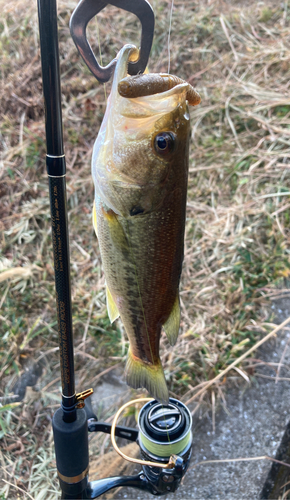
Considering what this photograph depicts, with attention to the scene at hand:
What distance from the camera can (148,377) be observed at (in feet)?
4.24

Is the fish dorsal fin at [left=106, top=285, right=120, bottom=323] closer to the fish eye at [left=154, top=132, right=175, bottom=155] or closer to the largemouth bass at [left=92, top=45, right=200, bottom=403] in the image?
the largemouth bass at [left=92, top=45, right=200, bottom=403]

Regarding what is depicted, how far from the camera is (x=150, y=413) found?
1.55m

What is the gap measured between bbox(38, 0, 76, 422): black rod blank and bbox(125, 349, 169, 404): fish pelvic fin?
0.69 ft

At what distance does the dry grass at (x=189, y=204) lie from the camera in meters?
2.43

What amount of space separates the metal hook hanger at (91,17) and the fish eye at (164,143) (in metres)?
0.22

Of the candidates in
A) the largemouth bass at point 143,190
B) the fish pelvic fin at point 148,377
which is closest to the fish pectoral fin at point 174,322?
the largemouth bass at point 143,190

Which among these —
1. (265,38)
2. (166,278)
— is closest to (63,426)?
(166,278)

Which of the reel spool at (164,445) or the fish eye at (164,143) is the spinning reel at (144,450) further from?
the fish eye at (164,143)

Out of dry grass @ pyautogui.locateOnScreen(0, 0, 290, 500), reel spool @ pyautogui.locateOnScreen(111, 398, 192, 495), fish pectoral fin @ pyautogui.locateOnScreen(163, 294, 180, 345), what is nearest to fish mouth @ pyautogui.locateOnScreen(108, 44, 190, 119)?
fish pectoral fin @ pyautogui.locateOnScreen(163, 294, 180, 345)

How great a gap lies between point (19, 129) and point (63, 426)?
9.99ft

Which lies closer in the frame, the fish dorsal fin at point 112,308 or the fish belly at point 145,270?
the fish belly at point 145,270

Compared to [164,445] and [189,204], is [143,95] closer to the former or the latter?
[164,445]

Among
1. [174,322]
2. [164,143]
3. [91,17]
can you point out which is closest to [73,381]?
[174,322]

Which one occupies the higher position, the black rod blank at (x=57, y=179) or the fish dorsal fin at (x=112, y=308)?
the black rod blank at (x=57, y=179)
